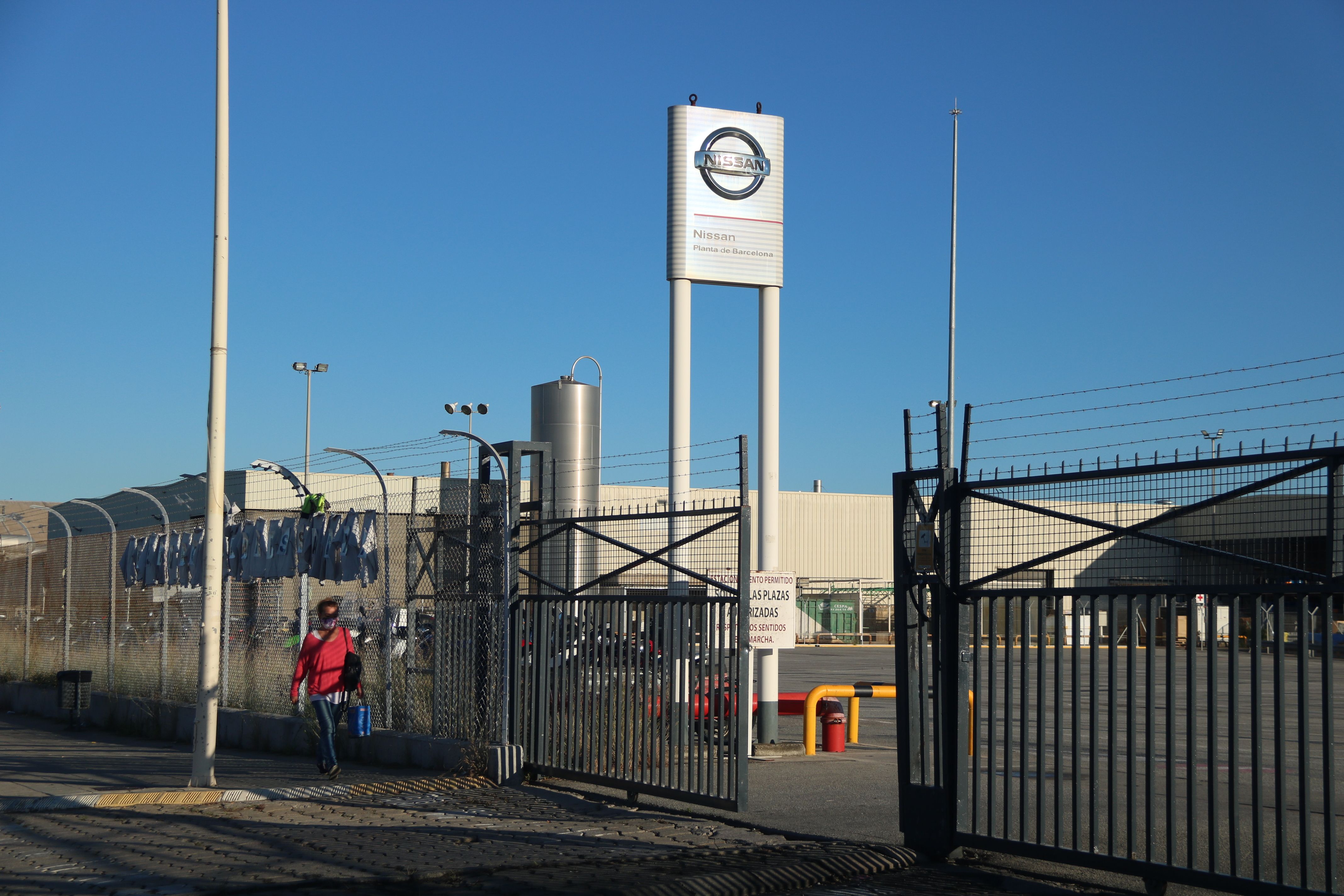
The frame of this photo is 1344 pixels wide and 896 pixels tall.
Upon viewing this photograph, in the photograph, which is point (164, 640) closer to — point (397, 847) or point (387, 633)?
point (387, 633)

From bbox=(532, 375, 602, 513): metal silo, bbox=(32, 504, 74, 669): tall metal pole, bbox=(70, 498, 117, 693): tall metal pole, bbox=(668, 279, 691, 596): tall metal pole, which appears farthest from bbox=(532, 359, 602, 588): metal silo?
bbox=(32, 504, 74, 669): tall metal pole

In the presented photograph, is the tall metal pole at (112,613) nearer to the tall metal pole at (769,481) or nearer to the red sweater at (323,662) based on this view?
the red sweater at (323,662)

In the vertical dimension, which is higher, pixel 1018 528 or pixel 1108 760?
pixel 1018 528

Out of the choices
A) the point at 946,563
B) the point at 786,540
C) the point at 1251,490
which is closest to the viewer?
the point at 1251,490

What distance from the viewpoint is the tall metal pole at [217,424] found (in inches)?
457

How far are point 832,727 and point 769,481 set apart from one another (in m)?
2.79

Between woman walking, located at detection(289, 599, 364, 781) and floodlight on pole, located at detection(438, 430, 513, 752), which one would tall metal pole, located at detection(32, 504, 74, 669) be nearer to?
woman walking, located at detection(289, 599, 364, 781)

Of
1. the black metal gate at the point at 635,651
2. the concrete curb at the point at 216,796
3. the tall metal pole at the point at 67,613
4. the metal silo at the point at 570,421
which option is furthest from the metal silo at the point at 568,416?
the tall metal pole at the point at 67,613

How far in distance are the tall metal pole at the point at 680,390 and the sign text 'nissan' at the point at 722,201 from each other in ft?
0.91

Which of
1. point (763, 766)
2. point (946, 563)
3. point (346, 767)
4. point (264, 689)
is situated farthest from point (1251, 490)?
point (264, 689)

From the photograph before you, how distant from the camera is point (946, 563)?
8.51m

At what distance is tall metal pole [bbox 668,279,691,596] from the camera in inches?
523

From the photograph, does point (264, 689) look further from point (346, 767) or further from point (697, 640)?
point (697, 640)

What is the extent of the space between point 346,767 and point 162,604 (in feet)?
22.6
